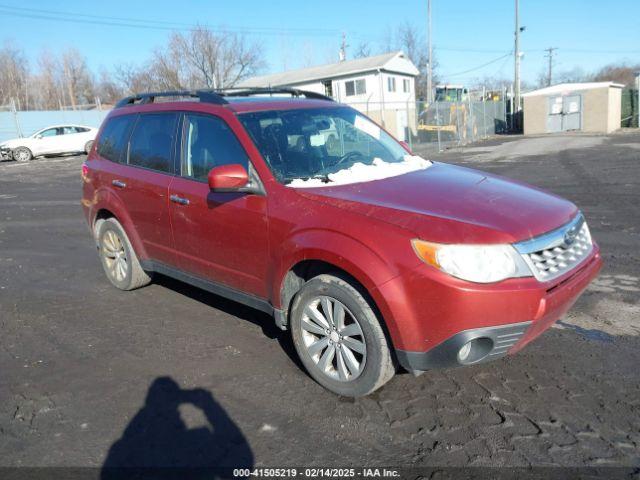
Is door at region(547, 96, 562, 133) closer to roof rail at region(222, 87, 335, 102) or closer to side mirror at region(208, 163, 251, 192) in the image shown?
roof rail at region(222, 87, 335, 102)

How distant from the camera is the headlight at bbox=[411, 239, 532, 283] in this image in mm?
2938

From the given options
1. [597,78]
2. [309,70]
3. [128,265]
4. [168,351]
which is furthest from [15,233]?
[597,78]

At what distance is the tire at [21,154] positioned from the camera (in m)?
27.3

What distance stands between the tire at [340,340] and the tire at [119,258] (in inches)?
98.0

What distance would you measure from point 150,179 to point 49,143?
86.4ft

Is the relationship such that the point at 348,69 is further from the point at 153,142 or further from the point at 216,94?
the point at 216,94

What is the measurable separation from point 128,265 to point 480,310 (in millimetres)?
3837

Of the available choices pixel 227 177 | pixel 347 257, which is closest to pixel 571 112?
pixel 227 177

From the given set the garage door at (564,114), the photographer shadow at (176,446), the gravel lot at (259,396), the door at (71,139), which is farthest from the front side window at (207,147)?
the garage door at (564,114)

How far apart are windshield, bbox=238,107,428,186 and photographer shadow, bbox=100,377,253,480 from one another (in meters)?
1.64

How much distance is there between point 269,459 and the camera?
9.62ft

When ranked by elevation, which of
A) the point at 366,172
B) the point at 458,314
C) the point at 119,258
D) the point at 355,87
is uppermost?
the point at 355,87

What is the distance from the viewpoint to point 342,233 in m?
3.28

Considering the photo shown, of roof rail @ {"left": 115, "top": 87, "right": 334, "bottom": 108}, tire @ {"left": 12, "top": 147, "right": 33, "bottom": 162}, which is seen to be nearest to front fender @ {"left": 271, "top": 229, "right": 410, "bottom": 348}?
roof rail @ {"left": 115, "top": 87, "right": 334, "bottom": 108}
